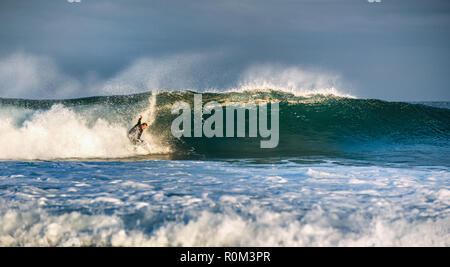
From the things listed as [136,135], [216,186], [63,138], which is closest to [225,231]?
[216,186]

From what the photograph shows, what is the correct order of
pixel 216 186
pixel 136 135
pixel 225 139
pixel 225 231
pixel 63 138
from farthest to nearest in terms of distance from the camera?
pixel 225 139 < pixel 63 138 < pixel 136 135 < pixel 216 186 < pixel 225 231

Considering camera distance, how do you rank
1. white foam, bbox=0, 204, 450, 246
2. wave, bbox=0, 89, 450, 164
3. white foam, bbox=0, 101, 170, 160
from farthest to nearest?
wave, bbox=0, 89, 450, 164 → white foam, bbox=0, 101, 170, 160 → white foam, bbox=0, 204, 450, 246

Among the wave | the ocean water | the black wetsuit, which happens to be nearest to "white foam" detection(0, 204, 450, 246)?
the ocean water

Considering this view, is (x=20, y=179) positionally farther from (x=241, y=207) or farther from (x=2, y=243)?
(x=241, y=207)

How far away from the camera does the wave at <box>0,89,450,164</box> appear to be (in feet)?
34.1

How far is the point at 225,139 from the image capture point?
40.4 feet

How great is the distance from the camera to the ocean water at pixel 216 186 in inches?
158

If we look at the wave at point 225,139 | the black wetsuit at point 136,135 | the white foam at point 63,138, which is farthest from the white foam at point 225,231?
the black wetsuit at point 136,135

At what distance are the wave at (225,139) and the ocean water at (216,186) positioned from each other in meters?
0.06

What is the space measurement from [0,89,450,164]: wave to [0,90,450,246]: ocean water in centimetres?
6

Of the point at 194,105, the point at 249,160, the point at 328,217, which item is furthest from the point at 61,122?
the point at 328,217

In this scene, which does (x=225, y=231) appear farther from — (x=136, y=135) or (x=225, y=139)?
(x=225, y=139)

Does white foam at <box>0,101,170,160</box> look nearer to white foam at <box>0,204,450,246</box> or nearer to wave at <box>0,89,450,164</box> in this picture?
wave at <box>0,89,450,164</box>

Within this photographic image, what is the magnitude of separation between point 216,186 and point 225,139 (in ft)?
21.5
